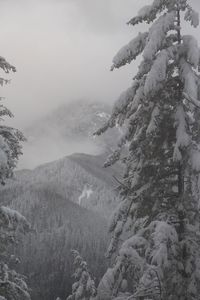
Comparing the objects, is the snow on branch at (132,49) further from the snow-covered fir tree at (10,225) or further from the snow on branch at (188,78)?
the snow-covered fir tree at (10,225)

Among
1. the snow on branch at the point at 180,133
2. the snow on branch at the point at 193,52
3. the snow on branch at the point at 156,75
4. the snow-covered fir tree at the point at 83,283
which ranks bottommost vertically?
the snow-covered fir tree at the point at 83,283

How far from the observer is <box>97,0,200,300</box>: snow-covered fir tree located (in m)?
9.61

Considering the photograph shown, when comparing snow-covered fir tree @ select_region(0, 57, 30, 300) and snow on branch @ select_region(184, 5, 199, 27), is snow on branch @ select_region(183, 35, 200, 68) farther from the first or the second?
snow-covered fir tree @ select_region(0, 57, 30, 300)

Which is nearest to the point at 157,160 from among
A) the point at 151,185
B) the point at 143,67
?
the point at 151,185

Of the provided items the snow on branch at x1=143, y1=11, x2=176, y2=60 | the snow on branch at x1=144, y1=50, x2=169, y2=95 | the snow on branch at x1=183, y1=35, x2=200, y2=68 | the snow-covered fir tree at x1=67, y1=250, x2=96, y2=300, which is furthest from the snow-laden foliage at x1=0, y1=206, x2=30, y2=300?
the snow-covered fir tree at x1=67, y1=250, x2=96, y2=300

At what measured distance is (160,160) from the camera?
35.3ft

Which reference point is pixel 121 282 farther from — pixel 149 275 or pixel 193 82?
pixel 193 82

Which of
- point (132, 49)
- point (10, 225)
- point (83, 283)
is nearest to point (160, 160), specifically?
point (132, 49)

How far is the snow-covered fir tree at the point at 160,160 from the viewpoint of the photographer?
9.61 m

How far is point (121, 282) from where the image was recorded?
9.70 meters

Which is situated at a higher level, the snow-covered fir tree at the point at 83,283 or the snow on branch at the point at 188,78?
the snow on branch at the point at 188,78

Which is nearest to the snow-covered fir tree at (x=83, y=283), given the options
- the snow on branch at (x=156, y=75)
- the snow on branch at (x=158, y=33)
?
the snow on branch at (x=156, y=75)

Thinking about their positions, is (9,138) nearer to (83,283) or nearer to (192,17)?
(192,17)

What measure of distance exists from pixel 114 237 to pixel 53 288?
158 m
